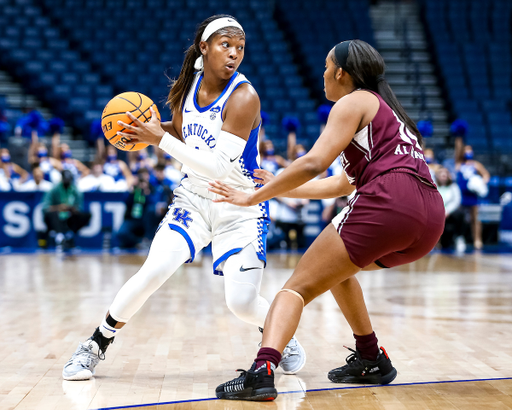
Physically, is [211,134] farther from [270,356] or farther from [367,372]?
[367,372]

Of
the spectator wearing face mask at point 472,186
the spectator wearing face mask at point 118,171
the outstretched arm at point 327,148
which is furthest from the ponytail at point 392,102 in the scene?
the spectator wearing face mask at point 118,171

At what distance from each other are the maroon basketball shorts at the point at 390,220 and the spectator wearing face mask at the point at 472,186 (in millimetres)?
8884

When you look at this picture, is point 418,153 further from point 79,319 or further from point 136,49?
point 136,49

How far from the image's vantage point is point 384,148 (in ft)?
9.20

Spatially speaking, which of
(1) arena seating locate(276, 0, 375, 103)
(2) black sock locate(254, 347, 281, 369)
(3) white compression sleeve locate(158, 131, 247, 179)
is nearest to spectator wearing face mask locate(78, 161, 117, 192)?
(1) arena seating locate(276, 0, 375, 103)

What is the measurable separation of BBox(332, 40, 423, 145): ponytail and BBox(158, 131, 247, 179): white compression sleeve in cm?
62

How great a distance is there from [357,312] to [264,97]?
12516 millimetres

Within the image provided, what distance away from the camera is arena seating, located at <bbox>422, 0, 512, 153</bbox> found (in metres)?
14.8

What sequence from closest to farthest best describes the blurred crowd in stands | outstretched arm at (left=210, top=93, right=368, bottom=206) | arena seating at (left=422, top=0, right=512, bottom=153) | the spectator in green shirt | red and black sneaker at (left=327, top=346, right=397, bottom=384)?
outstretched arm at (left=210, top=93, right=368, bottom=206), red and black sneaker at (left=327, top=346, right=397, bottom=384), the spectator in green shirt, the blurred crowd in stands, arena seating at (left=422, top=0, right=512, bottom=153)

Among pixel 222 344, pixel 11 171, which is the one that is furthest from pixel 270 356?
pixel 11 171

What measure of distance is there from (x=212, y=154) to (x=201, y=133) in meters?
0.21

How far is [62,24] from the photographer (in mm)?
16797

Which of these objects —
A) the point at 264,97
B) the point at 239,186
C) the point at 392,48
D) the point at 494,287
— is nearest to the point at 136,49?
the point at 264,97

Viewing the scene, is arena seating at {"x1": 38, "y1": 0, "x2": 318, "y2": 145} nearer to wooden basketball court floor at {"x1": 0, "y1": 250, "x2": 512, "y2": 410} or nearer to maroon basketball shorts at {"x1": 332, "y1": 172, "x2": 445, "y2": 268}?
wooden basketball court floor at {"x1": 0, "y1": 250, "x2": 512, "y2": 410}
